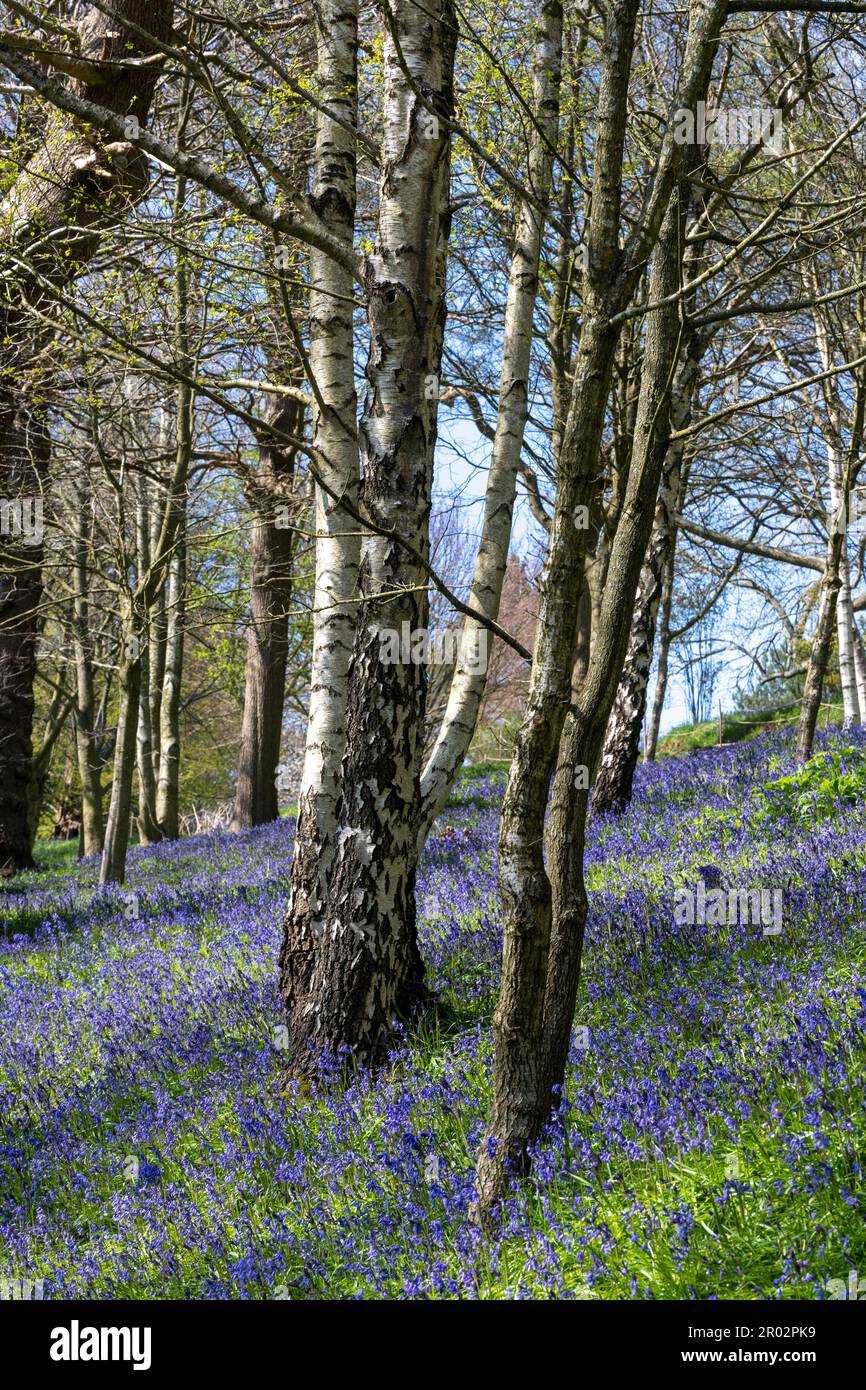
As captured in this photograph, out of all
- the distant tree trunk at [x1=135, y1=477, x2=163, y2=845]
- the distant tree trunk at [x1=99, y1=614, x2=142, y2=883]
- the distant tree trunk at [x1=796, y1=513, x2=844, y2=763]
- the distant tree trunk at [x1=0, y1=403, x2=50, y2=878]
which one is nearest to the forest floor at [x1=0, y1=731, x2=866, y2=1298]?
the distant tree trunk at [x1=796, y1=513, x2=844, y2=763]

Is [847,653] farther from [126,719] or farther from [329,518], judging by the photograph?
[329,518]

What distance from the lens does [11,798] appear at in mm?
14336

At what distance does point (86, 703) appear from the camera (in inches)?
626

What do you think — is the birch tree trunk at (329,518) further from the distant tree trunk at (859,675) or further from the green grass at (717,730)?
the green grass at (717,730)

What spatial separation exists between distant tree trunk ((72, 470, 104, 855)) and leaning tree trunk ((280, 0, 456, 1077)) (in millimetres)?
7716

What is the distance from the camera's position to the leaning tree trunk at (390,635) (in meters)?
5.00

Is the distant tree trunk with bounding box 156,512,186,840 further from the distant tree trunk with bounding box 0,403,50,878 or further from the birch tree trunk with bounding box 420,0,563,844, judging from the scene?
the birch tree trunk with bounding box 420,0,563,844

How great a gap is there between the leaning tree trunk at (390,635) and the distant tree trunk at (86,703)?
7.72 meters

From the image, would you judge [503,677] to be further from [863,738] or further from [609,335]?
[609,335]

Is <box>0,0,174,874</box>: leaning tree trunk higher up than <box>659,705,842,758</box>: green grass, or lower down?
higher up

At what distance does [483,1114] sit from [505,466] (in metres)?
4.67

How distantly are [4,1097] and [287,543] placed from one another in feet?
30.8

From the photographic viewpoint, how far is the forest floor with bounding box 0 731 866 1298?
3025 millimetres
